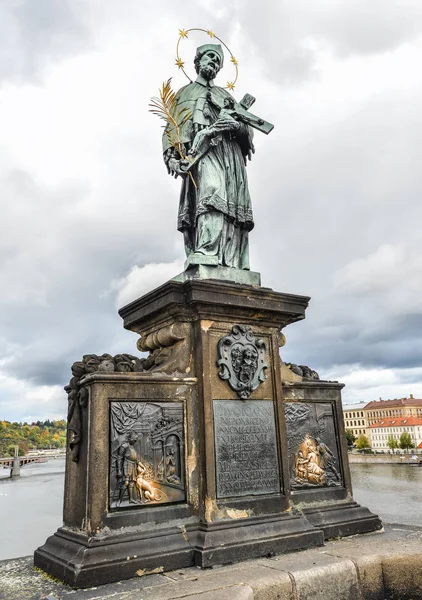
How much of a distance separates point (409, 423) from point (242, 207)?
104221mm

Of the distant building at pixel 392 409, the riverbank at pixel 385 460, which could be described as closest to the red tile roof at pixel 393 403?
the distant building at pixel 392 409

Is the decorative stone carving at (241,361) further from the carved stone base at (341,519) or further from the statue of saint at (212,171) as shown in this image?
the carved stone base at (341,519)

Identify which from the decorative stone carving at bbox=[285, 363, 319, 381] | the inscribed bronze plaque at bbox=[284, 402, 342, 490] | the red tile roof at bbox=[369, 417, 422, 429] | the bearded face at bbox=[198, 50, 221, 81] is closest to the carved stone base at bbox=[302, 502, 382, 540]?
the inscribed bronze plaque at bbox=[284, 402, 342, 490]

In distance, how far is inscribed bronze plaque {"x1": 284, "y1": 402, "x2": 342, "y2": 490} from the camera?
6.00m

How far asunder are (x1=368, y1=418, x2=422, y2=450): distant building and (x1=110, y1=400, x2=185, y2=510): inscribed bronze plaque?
319ft

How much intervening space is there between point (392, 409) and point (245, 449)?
126295 millimetres

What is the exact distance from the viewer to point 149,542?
14.9 feet

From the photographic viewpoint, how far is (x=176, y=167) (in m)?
6.59

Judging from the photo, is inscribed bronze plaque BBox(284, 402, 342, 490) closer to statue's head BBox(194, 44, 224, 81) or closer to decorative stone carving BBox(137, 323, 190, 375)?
decorative stone carving BBox(137, 323, 190, 375)

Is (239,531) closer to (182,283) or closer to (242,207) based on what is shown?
(182,283)

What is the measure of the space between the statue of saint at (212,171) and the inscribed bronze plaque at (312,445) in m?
2.07

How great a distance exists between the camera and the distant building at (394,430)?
97500 millimetres

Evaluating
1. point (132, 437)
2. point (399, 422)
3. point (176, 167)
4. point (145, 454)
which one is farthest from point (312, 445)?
point (399, 422)

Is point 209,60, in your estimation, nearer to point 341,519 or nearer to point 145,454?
point 145,454
